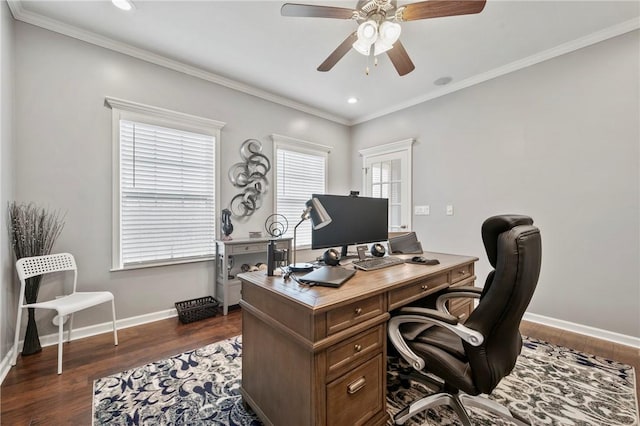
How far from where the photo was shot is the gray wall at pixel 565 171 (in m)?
2.45

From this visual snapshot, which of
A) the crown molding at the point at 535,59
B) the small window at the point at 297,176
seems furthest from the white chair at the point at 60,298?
the crown molding at the point at 535,59

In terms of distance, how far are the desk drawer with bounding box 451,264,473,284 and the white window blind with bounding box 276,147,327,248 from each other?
2.55 meters

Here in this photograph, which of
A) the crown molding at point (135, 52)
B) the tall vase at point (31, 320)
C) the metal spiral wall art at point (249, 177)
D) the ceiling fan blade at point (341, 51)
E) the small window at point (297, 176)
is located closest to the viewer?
the ceiling fan blade at point (341, 51)

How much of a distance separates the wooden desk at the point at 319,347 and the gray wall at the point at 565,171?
225 cm

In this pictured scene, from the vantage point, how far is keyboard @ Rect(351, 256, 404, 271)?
68.5 inches

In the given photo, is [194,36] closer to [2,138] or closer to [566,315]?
[2,138]

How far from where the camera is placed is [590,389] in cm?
180

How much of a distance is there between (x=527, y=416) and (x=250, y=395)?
1.63m

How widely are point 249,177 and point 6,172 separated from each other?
2.17 m

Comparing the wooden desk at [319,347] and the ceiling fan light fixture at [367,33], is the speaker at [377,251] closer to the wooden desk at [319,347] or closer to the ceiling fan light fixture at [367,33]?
the wooden desk at [319,347]

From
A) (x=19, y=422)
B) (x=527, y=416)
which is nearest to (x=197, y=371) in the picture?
(x=19, y=422)

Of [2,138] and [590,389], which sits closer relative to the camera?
[590,389]

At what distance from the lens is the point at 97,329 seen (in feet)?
8.52

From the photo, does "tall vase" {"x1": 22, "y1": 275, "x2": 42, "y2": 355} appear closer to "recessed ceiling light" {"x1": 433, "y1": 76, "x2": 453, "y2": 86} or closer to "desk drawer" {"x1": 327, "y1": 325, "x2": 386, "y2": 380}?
"desk drawer" {"x1": 327, "y1": 325, "x2": 386, "y2": 380}
